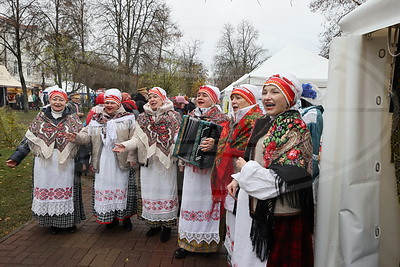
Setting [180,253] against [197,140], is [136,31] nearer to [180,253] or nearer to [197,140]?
[197,140]

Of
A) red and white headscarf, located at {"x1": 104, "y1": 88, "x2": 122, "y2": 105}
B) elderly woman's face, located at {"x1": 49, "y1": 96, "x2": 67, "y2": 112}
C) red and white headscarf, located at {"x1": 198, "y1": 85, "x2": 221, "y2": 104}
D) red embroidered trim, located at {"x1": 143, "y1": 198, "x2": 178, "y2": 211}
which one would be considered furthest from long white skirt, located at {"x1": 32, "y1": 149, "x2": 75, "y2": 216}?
red and white headscarf, located at {"x1": 198, "y1": 85, "x2": 221, "y2": 104}

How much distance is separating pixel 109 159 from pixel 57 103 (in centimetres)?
94

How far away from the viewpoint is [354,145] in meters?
1.77

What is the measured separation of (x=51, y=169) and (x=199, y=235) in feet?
6.55

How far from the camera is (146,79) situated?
474 centimetres

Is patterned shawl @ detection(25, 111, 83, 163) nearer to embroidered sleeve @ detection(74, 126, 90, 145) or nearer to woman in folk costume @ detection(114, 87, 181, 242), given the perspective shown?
embroidered sleeve @ detection(74, 126, 90, 145)

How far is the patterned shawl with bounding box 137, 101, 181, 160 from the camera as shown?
369cm

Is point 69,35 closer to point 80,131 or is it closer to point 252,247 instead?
point 80,131

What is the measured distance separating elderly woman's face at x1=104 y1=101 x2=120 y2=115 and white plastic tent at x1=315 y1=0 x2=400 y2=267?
9.04 feet

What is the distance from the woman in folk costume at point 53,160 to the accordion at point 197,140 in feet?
5.19

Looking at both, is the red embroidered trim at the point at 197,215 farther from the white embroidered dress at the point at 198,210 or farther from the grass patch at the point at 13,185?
the grass patch at the point at 13,185

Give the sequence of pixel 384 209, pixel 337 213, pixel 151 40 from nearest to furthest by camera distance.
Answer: pixel 337 213 < pixel 384 209 < pixel 151 40

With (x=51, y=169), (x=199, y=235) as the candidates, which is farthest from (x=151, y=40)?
(x=199, y=235)

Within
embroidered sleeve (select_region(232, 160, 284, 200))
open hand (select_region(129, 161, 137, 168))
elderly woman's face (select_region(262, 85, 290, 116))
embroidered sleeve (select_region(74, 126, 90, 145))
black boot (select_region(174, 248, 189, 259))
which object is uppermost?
elderly woman's face (select_region(262, 85, 290, 116))
